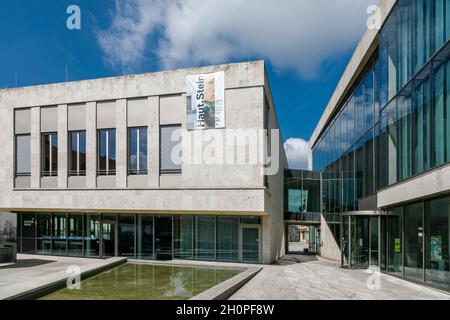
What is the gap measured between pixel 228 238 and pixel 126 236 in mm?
6567

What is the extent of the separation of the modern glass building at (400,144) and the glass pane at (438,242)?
0.04 metres

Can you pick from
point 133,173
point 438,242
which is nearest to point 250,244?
point 133,173

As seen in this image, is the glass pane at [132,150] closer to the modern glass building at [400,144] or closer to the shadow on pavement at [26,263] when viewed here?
the shadow on pavement at [26,263]

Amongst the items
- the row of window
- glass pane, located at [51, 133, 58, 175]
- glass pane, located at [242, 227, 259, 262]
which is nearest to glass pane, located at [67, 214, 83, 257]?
the row of window

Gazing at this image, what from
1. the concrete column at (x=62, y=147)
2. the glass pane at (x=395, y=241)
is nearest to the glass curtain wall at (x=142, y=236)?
the concrete column at (x=62, y=147)

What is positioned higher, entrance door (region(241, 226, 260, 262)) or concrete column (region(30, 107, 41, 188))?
concrete column (region(30, 107, 41, 188))

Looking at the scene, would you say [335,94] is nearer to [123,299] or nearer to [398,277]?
[398,277]

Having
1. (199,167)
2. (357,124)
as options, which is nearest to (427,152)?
(357,124)

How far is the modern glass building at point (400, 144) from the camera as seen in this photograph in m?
12.9

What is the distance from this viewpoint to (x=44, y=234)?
24.5 meters

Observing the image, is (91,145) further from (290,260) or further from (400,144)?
(400,144)

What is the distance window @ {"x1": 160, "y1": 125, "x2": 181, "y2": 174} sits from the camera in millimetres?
21491

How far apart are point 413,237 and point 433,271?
1984mm

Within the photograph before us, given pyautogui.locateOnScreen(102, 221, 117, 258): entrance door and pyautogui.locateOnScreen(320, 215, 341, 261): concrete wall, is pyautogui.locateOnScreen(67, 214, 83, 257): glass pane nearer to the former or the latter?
pyautogui.locateOnScreen(102, 221, 117, 258): entrance door
